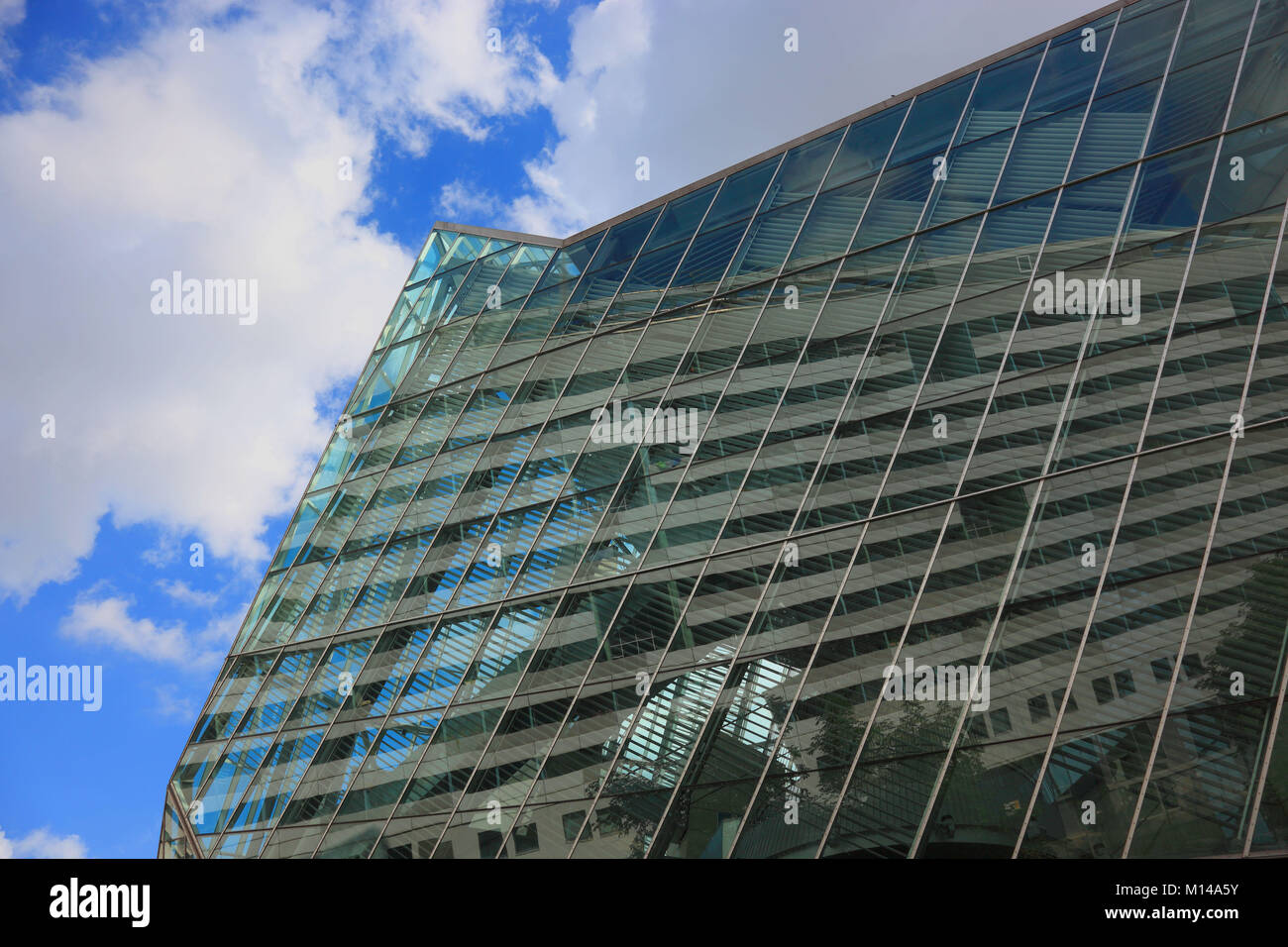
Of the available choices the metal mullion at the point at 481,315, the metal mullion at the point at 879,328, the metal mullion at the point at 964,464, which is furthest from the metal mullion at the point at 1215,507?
the metal mullion at the point at 481,315

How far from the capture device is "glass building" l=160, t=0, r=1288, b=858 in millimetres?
10953

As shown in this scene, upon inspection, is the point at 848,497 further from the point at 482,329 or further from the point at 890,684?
the point at 482,329

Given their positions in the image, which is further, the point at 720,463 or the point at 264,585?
the point at 264,585

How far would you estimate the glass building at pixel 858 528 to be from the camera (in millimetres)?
10953

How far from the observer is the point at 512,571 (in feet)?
58.5

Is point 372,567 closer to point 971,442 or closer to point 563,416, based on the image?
point 563,416

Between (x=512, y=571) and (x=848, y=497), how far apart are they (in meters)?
6.50

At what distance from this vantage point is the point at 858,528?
14.0 m

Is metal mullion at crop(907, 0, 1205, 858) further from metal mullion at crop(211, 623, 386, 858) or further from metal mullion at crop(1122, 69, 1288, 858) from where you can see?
metal mullion at crop(211, 623, 386, 858)

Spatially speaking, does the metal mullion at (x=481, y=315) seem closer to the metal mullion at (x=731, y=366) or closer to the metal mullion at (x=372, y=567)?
the metal mullion at (x=372, y=567)

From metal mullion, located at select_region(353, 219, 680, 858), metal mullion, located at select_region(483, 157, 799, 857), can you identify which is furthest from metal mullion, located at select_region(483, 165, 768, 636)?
metal mullion, located at select_region(353, 219, 680, 858)

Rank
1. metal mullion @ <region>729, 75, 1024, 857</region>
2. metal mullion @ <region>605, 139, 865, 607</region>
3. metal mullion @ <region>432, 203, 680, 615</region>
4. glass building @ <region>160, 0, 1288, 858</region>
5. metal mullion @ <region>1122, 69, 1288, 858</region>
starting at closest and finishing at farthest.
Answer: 1. metal mullion @ <region>1122, 69, 1288, 858</region>
2. glass building @ <region>160, 0, 1288, 858</region>
3. metal mullion @ <region>729, 75, 1024, 857</region>
4. metal mullion @ <region>605, 139, 865, 607</region>
5. metal mullion @ <region>432, 203, 680, 615</region>

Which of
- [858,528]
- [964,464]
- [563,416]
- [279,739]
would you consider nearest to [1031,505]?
[964,464]
